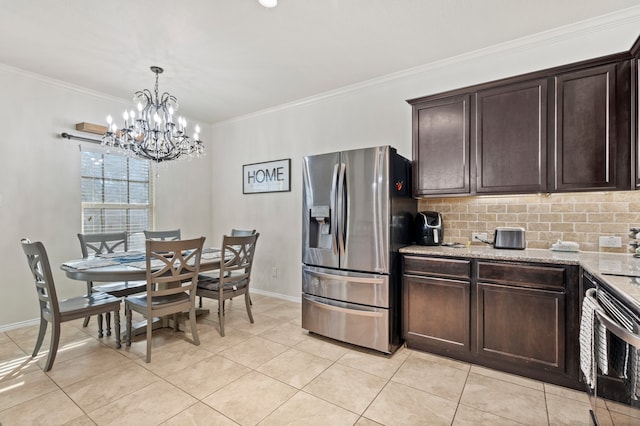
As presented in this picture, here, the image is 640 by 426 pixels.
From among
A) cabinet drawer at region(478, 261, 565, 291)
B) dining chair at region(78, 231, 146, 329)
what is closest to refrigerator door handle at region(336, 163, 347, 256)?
cabinet drawer at region(478, 261, 565, 291)

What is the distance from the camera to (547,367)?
2137mm

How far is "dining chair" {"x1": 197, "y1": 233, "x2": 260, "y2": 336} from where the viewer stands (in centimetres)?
302

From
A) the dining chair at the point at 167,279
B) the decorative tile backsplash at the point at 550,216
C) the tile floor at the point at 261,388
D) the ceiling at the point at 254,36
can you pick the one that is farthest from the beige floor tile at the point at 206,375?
the ceiling at the point at 254,36

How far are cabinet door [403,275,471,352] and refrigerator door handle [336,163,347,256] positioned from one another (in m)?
0.62

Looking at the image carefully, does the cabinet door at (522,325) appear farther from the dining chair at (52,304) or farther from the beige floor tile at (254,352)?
the dining chair at (52,304)

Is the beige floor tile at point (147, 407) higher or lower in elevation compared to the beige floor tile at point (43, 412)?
lower

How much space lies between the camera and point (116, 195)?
4.07 meters

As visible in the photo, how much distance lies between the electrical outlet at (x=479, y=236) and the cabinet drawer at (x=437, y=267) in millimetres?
568

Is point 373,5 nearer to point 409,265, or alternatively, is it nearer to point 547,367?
point 409,265

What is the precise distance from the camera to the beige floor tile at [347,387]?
1998 millimetres

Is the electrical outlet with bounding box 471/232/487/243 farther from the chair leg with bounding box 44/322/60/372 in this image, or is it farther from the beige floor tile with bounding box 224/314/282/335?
the chair leg with bounding box 44/322/60/372

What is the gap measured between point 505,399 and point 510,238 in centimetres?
124

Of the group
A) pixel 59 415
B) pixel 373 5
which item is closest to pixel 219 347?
pixel 59 415

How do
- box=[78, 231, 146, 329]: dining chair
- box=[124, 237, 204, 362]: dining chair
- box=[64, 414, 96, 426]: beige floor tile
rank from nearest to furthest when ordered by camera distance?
box=[64, 414, 96, 426]: beige floor tile → box=[124, 237, 204, 362]: dining chair → box=[78, 231, 146, 329]: dining chair
